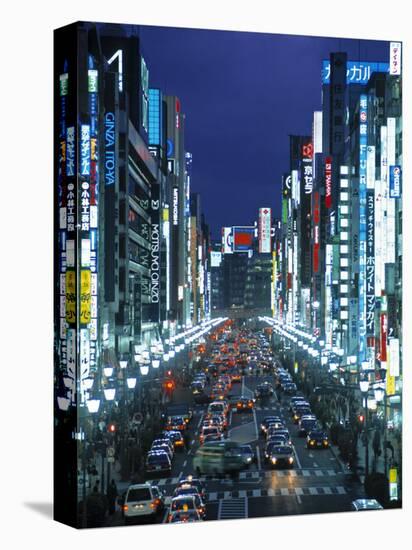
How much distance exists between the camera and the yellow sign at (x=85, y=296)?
1137 inches

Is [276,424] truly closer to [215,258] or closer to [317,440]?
[317,440]

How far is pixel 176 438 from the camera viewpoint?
32.6 metres

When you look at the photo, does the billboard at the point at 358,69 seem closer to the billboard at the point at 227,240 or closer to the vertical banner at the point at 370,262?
the vertical banner at the point at 370,262

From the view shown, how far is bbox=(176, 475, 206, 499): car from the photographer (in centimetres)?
3091

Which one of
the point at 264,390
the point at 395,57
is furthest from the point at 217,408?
the point at 395,57

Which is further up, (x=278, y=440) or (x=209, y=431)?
(x=209, y=431)

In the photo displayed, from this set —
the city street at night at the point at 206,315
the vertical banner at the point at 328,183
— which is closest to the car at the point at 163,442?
the city street at night at the point at 206,315

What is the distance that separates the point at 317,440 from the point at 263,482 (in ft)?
7.45

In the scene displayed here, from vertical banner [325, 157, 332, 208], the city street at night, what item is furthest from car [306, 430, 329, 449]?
vertical banner [325, 157, 332, 208]

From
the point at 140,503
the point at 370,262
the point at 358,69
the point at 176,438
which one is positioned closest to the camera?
the point at 140,503

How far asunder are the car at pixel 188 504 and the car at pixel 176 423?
2.51m

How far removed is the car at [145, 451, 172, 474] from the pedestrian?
180 centimetres

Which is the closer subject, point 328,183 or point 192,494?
point 192,494

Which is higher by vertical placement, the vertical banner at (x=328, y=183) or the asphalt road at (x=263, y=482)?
the vertical banner at (x=328, y=183)
